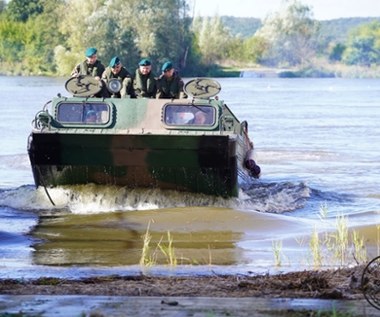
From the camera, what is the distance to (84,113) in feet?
54.9

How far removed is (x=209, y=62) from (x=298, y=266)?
255 ft

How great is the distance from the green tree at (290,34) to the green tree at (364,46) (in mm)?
4450

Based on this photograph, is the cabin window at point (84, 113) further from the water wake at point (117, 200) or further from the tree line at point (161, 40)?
the tree line at point (161, 40)

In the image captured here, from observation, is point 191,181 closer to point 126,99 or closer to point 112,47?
point 126,99

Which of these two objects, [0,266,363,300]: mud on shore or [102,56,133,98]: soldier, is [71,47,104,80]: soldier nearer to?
[102,56,133,98]: soldier

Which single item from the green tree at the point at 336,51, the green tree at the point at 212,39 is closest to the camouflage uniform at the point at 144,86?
the green tree at the point at 212,39

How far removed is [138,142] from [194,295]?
301 inches

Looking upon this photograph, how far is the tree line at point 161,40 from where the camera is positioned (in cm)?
6912

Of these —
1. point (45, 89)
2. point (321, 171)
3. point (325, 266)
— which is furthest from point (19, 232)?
point (45, 89)

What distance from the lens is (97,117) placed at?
16719 millimetres

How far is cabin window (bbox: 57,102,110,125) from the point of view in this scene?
16656mm

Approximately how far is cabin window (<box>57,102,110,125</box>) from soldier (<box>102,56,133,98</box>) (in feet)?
1.53

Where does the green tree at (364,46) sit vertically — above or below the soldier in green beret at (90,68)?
below

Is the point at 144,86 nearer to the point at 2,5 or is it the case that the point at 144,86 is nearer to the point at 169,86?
the point at 169,86
